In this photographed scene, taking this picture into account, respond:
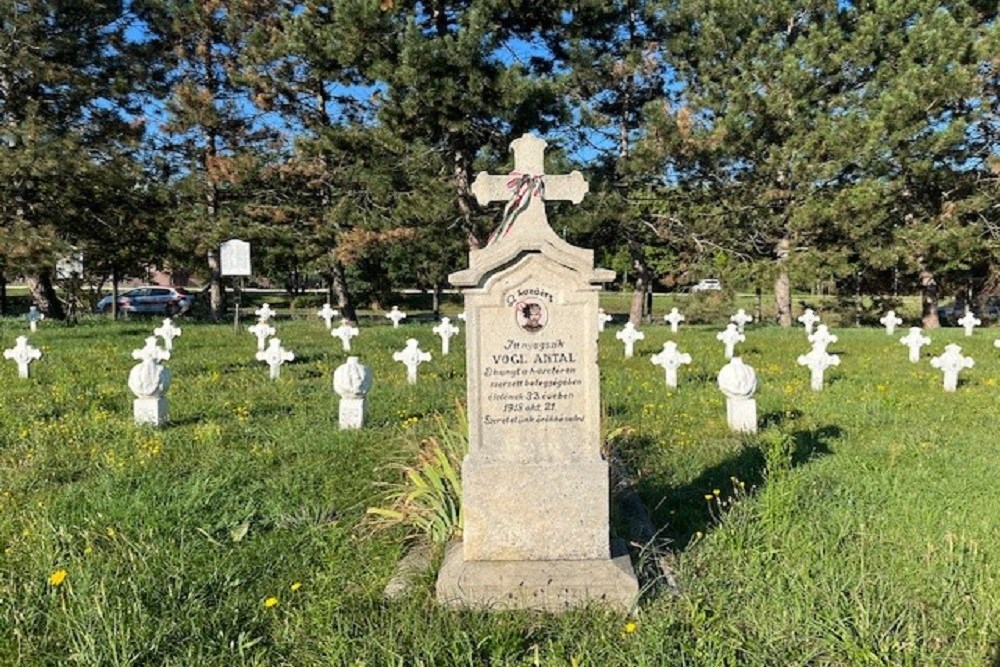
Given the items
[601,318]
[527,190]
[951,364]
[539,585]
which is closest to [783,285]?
[601,318]

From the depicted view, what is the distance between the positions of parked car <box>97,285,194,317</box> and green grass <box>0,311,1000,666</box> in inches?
1096

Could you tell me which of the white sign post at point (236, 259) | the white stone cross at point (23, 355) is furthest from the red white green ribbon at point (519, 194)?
the white sign post at point (236, 259)

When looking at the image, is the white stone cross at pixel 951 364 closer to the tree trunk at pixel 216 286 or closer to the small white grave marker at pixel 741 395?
the small white grave marker at pixel 741 395

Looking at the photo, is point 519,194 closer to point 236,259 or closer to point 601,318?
point 601,318

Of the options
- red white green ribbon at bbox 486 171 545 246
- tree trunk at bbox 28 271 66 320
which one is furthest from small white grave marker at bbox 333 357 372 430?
tree trunk at bbox 28 271 66 320

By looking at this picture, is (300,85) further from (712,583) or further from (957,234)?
(712,583)

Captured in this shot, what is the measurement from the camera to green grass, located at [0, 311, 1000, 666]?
3016 millimetres

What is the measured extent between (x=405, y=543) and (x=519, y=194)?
6.81 feet

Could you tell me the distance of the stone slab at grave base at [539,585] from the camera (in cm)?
344

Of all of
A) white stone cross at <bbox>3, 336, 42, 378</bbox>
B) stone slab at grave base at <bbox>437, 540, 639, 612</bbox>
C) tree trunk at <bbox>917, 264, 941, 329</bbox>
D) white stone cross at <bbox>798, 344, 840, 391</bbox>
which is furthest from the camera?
tree trunk at <bbox>917, 264, 941, 329</bbox>

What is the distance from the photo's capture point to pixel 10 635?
10.3 feet

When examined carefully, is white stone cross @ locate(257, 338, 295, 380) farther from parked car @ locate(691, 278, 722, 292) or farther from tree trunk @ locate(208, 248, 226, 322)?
parked car @ locate(691, 278, 722, 292)

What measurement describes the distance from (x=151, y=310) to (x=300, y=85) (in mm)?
17488

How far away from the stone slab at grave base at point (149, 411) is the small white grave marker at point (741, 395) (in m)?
5.38
